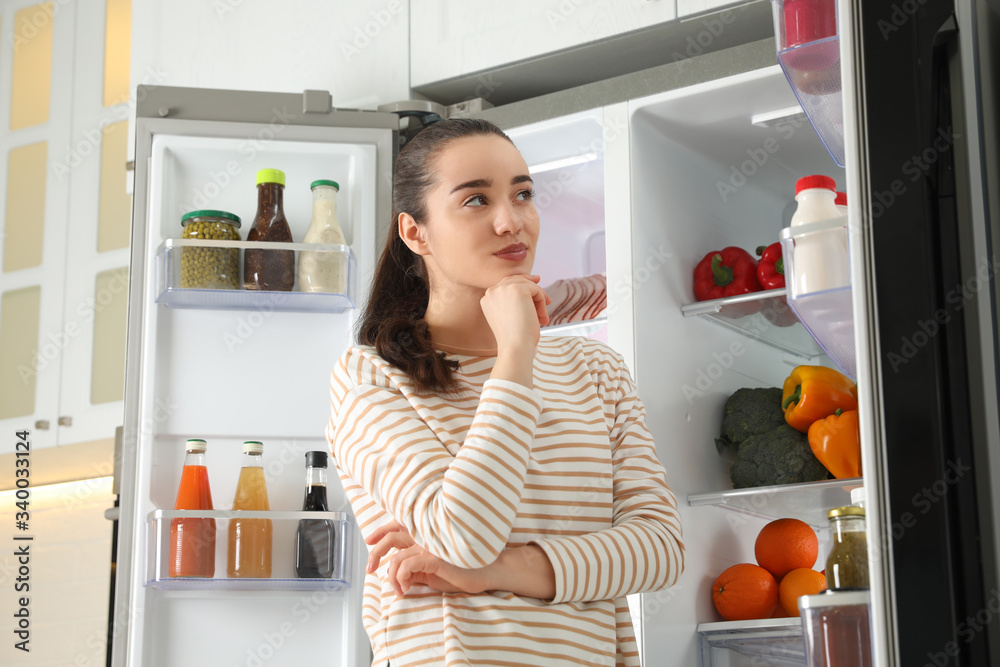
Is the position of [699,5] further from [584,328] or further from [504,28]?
[584,328]

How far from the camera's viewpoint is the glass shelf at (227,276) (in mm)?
1830

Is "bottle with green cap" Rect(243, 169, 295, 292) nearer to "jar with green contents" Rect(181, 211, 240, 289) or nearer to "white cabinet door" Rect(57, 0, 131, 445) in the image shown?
"jar with green contents" Rect(181, 211, 240, 289)

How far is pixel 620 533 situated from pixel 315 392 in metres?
0.94

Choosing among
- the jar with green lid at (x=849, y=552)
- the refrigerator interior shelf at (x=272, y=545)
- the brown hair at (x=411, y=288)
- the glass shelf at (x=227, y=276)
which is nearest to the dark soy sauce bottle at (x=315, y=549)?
the refrigerator interior shelf at (x=272, y=545)

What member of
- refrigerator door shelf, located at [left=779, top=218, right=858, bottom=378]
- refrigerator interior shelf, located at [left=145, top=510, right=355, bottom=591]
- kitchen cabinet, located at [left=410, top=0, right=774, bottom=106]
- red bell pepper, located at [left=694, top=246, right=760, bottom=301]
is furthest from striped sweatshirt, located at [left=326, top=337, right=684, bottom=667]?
kitchen cabinet, located at [left=410, top=0, right=774, bottom=106]

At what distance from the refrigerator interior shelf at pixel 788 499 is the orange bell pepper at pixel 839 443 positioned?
3 centimetres

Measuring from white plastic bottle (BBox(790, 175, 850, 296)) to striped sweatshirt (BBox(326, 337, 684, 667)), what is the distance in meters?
0.25

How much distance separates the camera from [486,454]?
3.50 ft

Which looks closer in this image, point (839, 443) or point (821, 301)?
point (821, 301)

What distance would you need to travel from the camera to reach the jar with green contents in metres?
1.83

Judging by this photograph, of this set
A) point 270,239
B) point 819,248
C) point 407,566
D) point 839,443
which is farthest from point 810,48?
point 270,239

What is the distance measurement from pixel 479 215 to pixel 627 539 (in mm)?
419

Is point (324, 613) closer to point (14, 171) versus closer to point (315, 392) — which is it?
point (315, 392)

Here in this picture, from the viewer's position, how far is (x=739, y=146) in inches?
82.1
